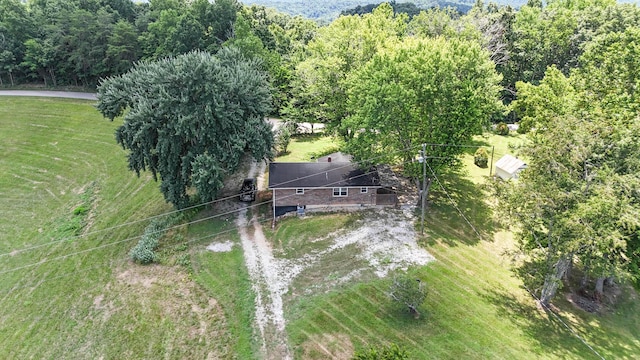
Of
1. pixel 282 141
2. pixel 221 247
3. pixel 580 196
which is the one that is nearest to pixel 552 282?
pixel 580 196

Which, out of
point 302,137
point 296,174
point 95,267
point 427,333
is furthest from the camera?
point 302,137

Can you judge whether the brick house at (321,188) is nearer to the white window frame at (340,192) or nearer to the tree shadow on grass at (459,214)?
the white window frame at (340,192)

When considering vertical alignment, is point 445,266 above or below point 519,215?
below

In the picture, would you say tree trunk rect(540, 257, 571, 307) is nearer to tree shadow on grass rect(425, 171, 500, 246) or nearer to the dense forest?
the dense forest

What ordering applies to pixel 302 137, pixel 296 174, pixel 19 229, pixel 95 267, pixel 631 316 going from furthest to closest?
pixel 302 137
pixel 19 229
pixel 296 174
pixel 95 267
pixel 631 316

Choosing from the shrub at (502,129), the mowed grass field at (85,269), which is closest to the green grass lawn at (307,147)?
the mowed grass field at (85,269)

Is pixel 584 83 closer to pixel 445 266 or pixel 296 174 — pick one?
pixel 445 266

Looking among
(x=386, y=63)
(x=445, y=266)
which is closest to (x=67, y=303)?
(x=445, y=266)

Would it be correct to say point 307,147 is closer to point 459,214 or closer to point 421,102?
point 421,102
